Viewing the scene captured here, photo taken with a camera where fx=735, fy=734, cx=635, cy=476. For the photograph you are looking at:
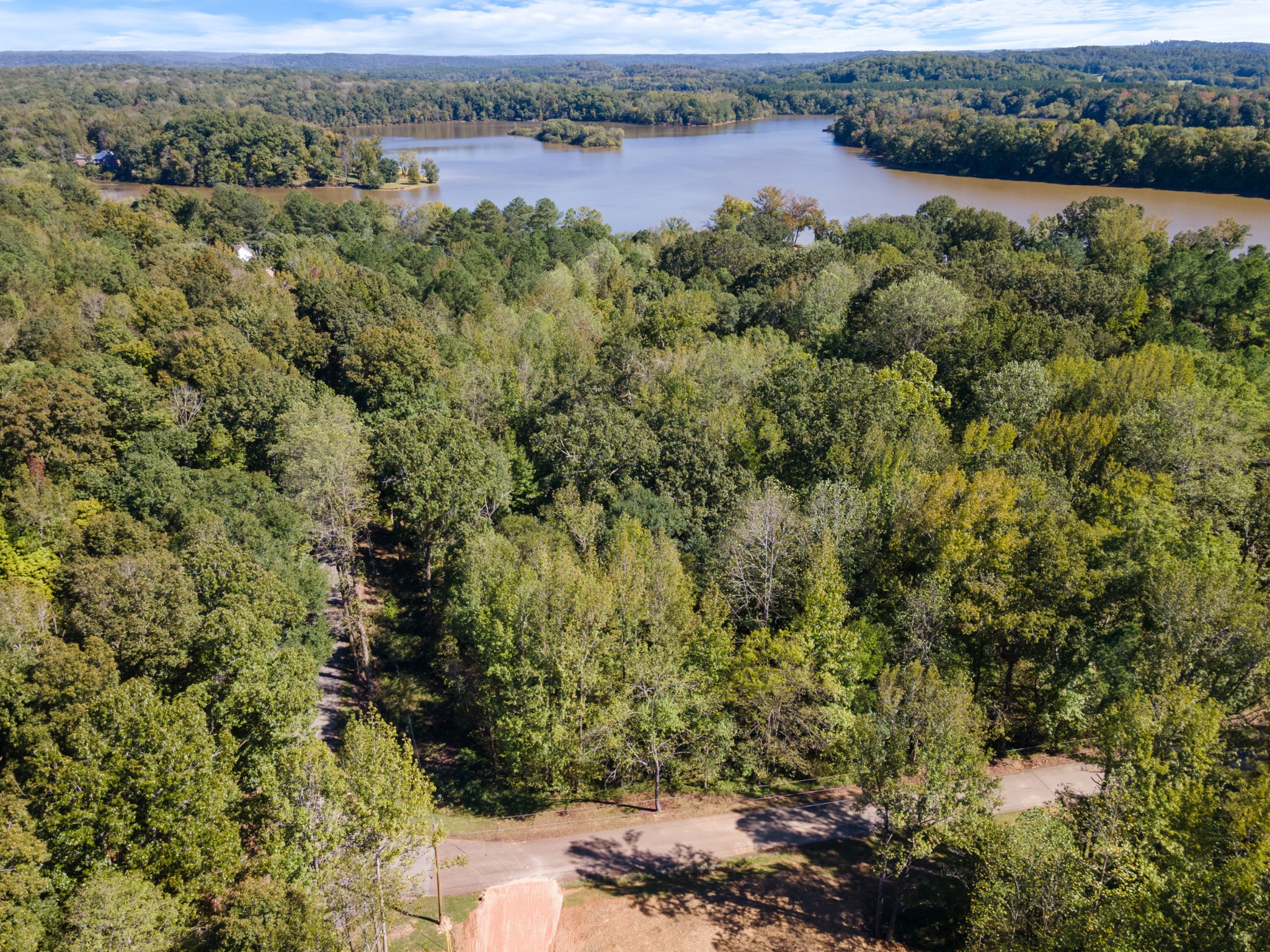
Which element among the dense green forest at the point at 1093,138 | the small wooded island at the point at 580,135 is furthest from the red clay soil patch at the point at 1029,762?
the small wooded island at the point at 580,135

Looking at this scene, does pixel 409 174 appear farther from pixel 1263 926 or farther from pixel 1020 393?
pixel 1263 926

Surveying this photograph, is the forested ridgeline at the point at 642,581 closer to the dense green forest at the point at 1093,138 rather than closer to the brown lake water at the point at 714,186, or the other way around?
the brown lake water at the point at 714,186

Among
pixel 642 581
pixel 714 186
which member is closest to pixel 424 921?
pixel 642 581

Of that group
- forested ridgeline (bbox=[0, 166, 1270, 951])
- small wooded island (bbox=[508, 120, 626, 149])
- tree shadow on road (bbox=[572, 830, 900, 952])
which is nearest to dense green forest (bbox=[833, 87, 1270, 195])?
small wooded island (bbox=[508, 120, 626, 149])

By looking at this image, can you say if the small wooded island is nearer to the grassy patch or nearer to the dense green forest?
the dense green forest

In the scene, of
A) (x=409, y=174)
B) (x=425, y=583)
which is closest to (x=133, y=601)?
(x=425, y=583)

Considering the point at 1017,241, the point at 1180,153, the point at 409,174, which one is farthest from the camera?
the point at 409,174

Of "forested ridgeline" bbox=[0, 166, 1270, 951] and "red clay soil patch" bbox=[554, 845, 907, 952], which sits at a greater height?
"forested ridgeline" bbox=[0, 166, 1270, 951]
